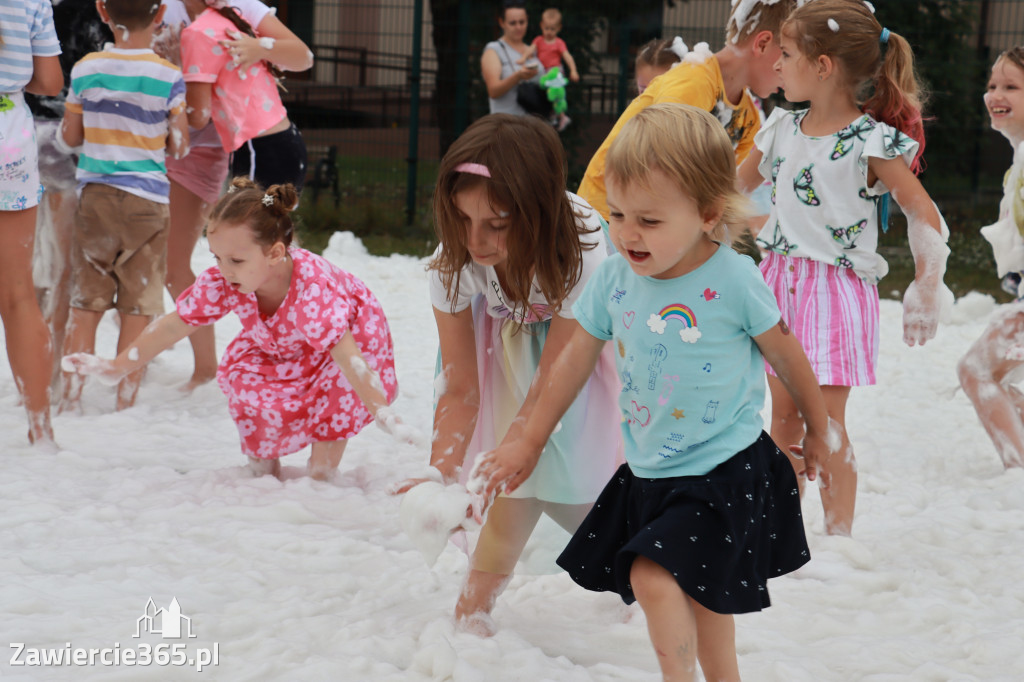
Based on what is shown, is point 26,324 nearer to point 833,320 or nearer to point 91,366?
point 91,366

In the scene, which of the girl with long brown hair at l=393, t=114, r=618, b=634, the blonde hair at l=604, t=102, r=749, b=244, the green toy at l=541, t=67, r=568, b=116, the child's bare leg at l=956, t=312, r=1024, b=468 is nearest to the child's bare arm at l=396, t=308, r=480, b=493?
the girl with long brown hair at l=393, t=114, r=618, b=634

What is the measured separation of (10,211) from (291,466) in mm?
1238

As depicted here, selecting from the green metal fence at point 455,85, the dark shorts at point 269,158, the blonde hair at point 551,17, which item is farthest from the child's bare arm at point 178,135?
the blonde hair at point 551,17

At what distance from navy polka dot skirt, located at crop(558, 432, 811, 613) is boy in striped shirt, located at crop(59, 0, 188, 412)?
2565 millimetres

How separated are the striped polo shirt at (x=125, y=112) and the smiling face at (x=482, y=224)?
2145 millimetres

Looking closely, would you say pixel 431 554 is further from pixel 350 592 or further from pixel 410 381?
pixel 410 381

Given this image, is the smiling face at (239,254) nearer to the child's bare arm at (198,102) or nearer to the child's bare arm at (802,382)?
the child's bare arm at (198,102)

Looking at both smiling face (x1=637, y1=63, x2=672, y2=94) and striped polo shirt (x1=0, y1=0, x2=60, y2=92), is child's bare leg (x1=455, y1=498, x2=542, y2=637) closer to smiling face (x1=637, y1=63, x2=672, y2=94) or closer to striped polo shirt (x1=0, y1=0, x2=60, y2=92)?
striped polo shirt (x1=0, y1=0, x2=60, y2=92)

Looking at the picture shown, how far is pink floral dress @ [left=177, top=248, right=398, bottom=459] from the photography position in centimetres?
336

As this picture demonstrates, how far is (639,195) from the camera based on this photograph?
1957mm

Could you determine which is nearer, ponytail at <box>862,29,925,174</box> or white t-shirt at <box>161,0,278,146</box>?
ponytail at <box>862,29,925,174</box>

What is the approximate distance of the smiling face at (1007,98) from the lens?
373 cm

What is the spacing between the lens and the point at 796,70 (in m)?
2.99

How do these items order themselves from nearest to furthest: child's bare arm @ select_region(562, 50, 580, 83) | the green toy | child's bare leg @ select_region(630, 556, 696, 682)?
child's bare leg @ select_region(630, 556, 696, 682)
the green toy
child's bare arm @ select_region(562, 50, 580, 83)
